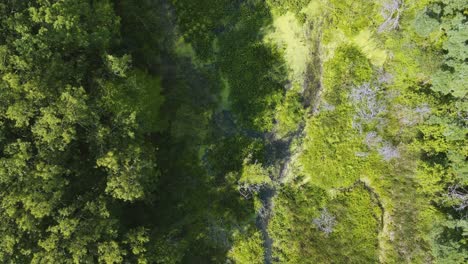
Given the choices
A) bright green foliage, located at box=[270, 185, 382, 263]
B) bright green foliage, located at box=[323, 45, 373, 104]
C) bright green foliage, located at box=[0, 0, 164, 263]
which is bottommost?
bright green foliage, located at box=[0, 0, 164, 263]

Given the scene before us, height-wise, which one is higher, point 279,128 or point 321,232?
point 279,128

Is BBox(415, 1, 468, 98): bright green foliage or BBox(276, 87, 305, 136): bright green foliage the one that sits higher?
BBox(415, 1, 468, 98): bright green foliage

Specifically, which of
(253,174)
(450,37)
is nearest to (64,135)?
(253,174)

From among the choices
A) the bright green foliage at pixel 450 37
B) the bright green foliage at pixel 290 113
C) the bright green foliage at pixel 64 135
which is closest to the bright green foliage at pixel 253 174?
the bright green foliage at pixel 290 113

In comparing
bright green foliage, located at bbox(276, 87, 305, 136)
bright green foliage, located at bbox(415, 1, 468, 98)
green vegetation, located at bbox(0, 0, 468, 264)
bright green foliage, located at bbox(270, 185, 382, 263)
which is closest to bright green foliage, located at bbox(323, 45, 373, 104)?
green vegetation, located at bbox(0, 0, 468, 264)

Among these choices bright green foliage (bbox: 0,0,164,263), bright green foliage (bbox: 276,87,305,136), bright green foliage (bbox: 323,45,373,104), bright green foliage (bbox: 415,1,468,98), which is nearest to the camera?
bright green foliage (bbox: 0,0,164,263)

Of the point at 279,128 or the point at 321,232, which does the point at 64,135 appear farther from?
→ the point at 321,232

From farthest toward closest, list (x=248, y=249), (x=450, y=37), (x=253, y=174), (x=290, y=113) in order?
(x=248, y=249), (x=290, y=113), (x=253, y=174), (x=450, y=37)

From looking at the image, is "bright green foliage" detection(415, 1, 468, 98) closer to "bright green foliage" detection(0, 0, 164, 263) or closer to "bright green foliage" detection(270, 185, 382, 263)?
"bright green foliage" detection(270, 185, 382, 263)
